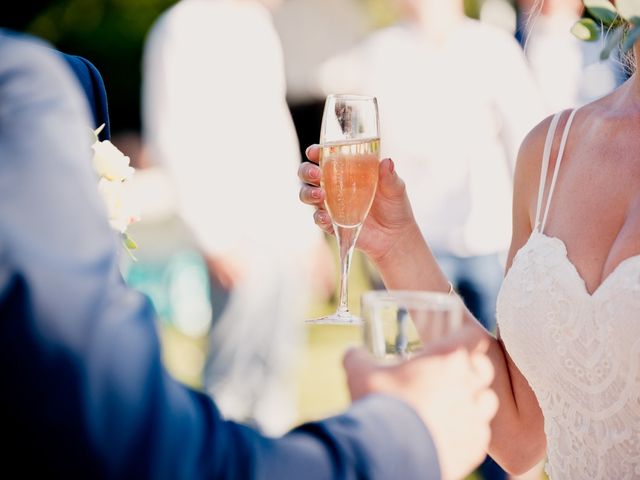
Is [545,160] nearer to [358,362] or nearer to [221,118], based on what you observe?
[358,362]

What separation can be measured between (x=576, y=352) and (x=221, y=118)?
3227 mm

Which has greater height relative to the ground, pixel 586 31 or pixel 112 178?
pixel 586 31

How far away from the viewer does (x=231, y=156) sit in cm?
511

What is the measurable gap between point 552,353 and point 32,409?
1.26 meters

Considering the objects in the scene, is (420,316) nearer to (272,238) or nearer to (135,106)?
(272,238)

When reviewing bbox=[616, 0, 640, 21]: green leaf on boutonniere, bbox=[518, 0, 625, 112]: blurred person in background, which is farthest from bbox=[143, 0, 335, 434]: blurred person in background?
bbox=[616, 0, 640, 21]: green leaf on boutonniere

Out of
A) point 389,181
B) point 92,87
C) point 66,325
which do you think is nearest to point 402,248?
point 389,181

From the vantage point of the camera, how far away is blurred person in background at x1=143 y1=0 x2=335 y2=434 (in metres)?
5.00

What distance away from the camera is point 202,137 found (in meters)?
5.02

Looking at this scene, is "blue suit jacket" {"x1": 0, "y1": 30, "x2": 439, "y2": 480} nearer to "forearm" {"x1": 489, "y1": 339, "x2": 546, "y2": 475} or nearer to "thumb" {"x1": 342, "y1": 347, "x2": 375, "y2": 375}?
"thumb" {"x1": 342, "y1": 347, "x2": 375, "y2": 375}

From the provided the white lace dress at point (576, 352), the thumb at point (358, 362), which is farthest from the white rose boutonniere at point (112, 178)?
the white lace dress at point (576, 352)

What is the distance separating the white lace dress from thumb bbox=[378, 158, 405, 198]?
302mm

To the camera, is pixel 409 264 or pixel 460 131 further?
pixel 460 131

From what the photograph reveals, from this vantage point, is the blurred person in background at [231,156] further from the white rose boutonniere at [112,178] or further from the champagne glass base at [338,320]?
the white rose boutonniere at [112,178]
